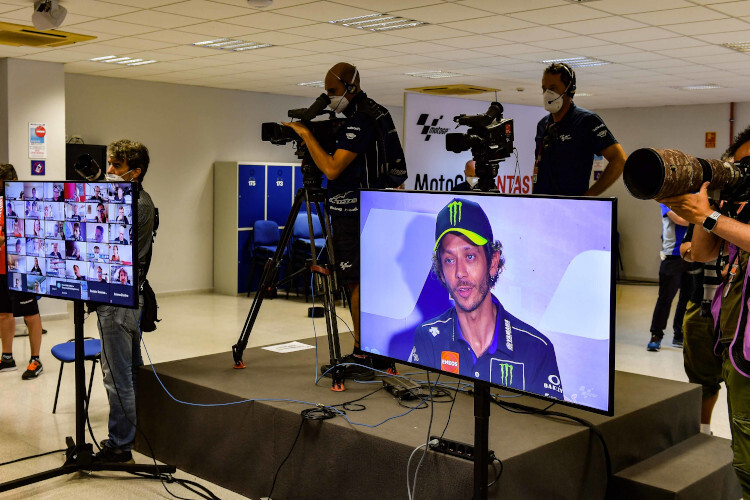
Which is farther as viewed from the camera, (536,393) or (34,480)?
(34,480)

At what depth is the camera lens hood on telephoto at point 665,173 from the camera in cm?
195

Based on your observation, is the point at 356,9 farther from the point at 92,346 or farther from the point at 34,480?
the point at 34,480

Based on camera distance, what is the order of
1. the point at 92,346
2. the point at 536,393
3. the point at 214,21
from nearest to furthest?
the point at 536,393 → the point at 92,346 → the point at 214,21

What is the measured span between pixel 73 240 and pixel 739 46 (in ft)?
20.4

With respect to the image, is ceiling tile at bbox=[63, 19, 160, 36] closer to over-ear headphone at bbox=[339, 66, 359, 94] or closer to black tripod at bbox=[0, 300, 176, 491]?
over-ear headphone at bbox=[339, 66, 359, 94]

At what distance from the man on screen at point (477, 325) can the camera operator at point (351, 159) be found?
4.75 ft

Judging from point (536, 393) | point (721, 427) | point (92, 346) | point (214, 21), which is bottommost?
point (721, 427)

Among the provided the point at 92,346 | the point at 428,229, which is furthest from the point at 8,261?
the point at 428,229

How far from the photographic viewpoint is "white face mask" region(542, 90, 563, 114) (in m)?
3.79

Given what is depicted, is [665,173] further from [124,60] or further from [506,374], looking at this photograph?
[124,60]

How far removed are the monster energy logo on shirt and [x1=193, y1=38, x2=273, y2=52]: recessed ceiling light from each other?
206 inches

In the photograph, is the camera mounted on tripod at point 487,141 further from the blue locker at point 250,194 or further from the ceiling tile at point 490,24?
the blue locker at point 250,194

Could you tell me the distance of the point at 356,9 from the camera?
572 centimetres

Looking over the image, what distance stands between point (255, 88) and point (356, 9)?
5241 millimetres
